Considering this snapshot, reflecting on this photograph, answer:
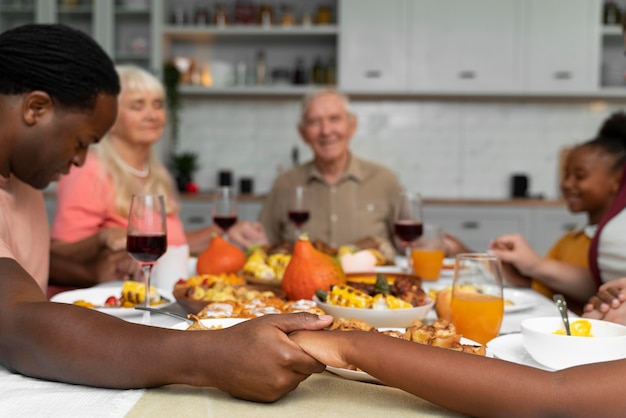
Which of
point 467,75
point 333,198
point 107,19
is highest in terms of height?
point 107,19

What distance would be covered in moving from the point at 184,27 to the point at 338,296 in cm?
387

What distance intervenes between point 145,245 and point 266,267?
16.2 inches

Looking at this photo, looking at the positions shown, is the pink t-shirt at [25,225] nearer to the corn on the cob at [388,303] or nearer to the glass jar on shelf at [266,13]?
the corn on the cob at [388,303]

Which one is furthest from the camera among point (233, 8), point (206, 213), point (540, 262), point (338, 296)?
point (233, 8)

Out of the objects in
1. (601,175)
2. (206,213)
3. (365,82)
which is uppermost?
(365,82)

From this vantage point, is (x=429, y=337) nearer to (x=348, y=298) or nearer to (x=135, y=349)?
(x=348, y=298)

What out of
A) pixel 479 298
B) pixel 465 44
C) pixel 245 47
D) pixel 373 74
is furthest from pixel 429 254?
pixel 245 47

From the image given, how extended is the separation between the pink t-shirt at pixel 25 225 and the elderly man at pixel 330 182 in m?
1.70

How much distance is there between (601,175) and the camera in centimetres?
226

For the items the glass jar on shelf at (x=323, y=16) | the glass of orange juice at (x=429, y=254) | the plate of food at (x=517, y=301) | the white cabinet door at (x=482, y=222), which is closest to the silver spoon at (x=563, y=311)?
the plate of food at (x=517, y=301)

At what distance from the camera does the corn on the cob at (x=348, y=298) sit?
1178 mm

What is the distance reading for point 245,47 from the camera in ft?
16.3

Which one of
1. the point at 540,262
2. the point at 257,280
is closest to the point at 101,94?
the point at 257,280

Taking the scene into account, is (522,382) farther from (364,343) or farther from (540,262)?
(540,262)
